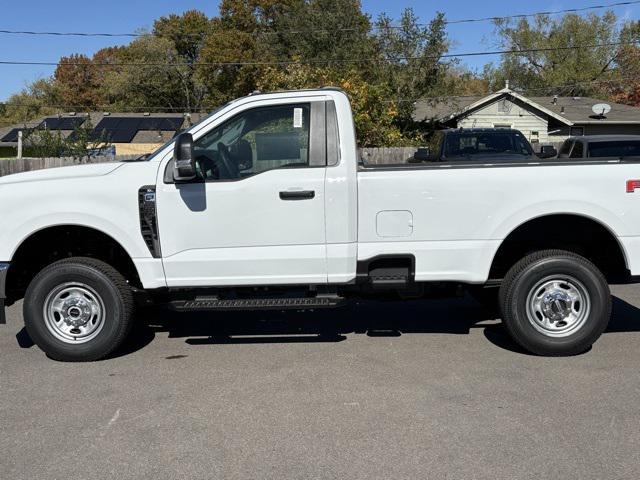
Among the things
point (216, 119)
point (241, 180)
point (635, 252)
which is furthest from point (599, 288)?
point (216, 119)

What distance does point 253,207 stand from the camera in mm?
5379

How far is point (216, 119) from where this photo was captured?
5.51m

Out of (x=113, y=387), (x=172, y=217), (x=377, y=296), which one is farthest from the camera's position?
(x=377, y=296)

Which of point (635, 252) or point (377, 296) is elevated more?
point (635, 252)

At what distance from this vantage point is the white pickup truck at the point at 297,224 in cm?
539

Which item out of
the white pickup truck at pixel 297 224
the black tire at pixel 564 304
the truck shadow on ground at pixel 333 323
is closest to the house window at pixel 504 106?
the truck shadow on ground at pixel 333 323

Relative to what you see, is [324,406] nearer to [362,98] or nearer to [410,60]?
[362,98]

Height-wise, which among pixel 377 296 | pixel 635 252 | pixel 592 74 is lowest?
pixel 377 296

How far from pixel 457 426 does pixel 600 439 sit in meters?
0.85

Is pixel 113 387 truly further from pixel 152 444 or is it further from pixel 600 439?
pixel 600 439

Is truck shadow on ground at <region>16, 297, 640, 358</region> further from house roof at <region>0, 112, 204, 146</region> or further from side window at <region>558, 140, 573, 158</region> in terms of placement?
house roof at <region>0, 112, 204, 146</region>

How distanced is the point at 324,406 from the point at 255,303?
1234 millimetres

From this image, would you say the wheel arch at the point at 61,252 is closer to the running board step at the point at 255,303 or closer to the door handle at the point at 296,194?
the running board step at the point at 255,303


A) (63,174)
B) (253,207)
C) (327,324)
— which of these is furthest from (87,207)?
(327,324)
